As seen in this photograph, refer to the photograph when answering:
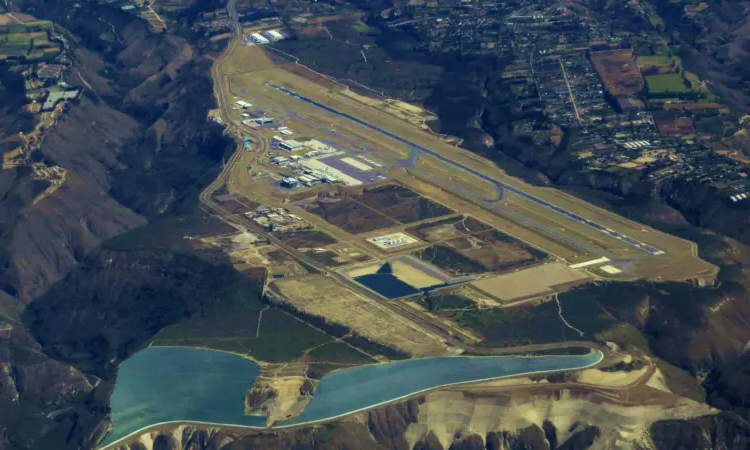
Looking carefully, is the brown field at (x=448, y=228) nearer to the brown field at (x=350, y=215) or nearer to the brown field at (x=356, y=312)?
the brown field at (x=350, y=215)

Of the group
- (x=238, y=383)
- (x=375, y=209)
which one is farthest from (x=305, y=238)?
(x=238, y=383)

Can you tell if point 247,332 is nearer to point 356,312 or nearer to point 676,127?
point 356,312

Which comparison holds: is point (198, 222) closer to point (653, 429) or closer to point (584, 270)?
point (584, 270)

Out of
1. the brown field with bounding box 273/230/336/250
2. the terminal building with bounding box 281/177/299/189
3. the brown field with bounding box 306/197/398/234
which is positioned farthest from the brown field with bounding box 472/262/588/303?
the terminal building with bounding box 281/177/299/189

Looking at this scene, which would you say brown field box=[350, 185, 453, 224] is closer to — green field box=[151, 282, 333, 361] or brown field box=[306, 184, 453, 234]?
brown field box=[306, 184, 453, 234]

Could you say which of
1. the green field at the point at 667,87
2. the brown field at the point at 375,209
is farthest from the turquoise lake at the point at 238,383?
the green field at the point at 667,87
